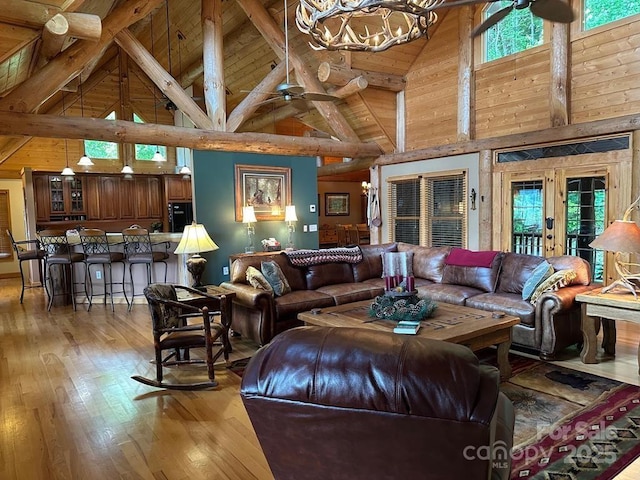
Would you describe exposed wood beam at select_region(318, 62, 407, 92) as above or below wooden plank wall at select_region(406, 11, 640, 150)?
above

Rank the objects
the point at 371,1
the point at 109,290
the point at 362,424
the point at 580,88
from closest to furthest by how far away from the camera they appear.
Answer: the point at 362,424, the point at 371,1, the point at 580,88, the point at 109,290

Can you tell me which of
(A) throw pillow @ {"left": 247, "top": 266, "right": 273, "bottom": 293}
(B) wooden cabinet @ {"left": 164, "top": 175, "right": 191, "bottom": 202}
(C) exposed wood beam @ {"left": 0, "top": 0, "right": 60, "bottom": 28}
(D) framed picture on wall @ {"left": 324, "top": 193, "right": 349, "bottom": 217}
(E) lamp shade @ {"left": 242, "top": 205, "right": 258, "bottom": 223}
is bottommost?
(A) throw pillow @ {"left": 247, "top": 266, "right": 273, "bottom": 293}

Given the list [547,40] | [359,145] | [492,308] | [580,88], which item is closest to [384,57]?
[359,145]

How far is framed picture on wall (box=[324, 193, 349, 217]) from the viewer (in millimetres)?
14719

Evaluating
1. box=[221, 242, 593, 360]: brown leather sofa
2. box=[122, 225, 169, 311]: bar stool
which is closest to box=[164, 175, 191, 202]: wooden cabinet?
box=[122, 225, 169, 311]: bar stool

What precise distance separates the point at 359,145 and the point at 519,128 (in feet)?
9.50

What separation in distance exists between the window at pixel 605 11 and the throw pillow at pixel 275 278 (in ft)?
16.5

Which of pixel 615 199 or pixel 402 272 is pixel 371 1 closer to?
pixel 402 272

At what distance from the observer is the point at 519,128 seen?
6285 millimetres

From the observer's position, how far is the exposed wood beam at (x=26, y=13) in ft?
9.65

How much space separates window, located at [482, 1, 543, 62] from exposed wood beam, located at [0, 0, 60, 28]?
5633 mm

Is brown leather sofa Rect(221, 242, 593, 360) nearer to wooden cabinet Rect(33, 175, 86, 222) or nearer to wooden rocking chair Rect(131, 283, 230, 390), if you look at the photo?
wooden rocking chair Rect(131, 283, 230, 390)

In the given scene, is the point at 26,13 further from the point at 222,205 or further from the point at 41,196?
the point at 41,196

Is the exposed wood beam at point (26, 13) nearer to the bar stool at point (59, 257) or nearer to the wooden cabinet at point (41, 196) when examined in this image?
the bar stool at point (59, 257)
